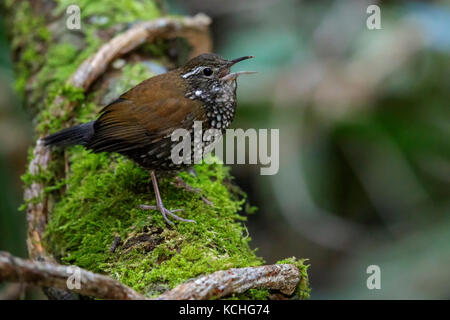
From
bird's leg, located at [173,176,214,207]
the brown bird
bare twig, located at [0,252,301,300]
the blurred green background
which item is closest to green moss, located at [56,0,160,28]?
the blurred green background

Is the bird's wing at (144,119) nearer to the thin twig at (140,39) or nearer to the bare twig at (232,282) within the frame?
the thin twig at (140,39)

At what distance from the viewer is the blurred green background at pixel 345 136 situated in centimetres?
512

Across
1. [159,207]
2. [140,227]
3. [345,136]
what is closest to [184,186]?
[159,207]

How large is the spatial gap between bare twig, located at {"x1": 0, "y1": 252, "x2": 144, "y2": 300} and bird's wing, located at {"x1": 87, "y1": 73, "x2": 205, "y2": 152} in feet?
4.42

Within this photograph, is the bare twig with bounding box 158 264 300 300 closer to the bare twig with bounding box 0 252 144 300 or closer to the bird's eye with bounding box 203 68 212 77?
the bare twig with bounding box 0 252 144 300

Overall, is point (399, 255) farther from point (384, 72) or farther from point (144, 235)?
point (144, 235)

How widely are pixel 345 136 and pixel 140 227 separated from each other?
3123mm

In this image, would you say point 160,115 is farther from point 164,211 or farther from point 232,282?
point 232,282

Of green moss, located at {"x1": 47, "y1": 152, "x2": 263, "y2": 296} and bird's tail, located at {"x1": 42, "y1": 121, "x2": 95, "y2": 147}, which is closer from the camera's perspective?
green moss, located at {"x1": 47, "y1": 152, "x2": 263, "y2": 296}

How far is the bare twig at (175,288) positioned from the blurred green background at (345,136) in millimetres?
2384

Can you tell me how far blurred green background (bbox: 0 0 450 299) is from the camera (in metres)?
5.12

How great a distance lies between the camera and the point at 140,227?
2.89 m

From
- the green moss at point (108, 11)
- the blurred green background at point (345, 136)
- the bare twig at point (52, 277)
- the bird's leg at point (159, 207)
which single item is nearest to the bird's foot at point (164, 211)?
the bird's leg at point (159, 207)

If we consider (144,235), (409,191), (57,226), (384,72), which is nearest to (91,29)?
(57,226)
